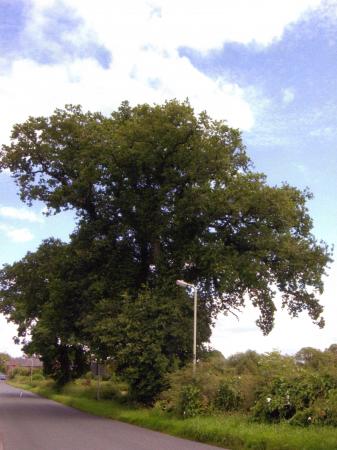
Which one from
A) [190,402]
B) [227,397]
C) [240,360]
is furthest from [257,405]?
[240,360]

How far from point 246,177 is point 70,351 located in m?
33.4

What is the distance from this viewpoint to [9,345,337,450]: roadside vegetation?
1591cm

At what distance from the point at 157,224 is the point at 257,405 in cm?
1294

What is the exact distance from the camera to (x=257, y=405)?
63.9ft

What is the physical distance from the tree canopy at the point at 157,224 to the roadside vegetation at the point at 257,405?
12.6 ft

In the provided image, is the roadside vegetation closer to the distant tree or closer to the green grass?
the green grass

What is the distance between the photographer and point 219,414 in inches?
850

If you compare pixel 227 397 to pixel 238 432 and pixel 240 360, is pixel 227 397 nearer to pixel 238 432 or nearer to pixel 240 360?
pixel 238 432

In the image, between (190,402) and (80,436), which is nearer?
(80,436)

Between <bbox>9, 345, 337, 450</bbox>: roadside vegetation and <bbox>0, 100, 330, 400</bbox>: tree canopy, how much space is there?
3.83m

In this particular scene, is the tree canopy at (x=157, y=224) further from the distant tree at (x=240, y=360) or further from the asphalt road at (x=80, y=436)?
the asphalt road at (x=80, y=436)

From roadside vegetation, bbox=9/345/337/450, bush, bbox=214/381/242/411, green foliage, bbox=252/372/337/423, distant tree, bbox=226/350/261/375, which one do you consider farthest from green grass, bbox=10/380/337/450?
distant tree, bbox=226/350/261/375

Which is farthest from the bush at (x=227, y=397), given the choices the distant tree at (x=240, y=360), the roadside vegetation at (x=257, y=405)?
the distant tree at (x=240, y=360)

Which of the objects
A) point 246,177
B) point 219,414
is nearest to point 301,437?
point 219,414
